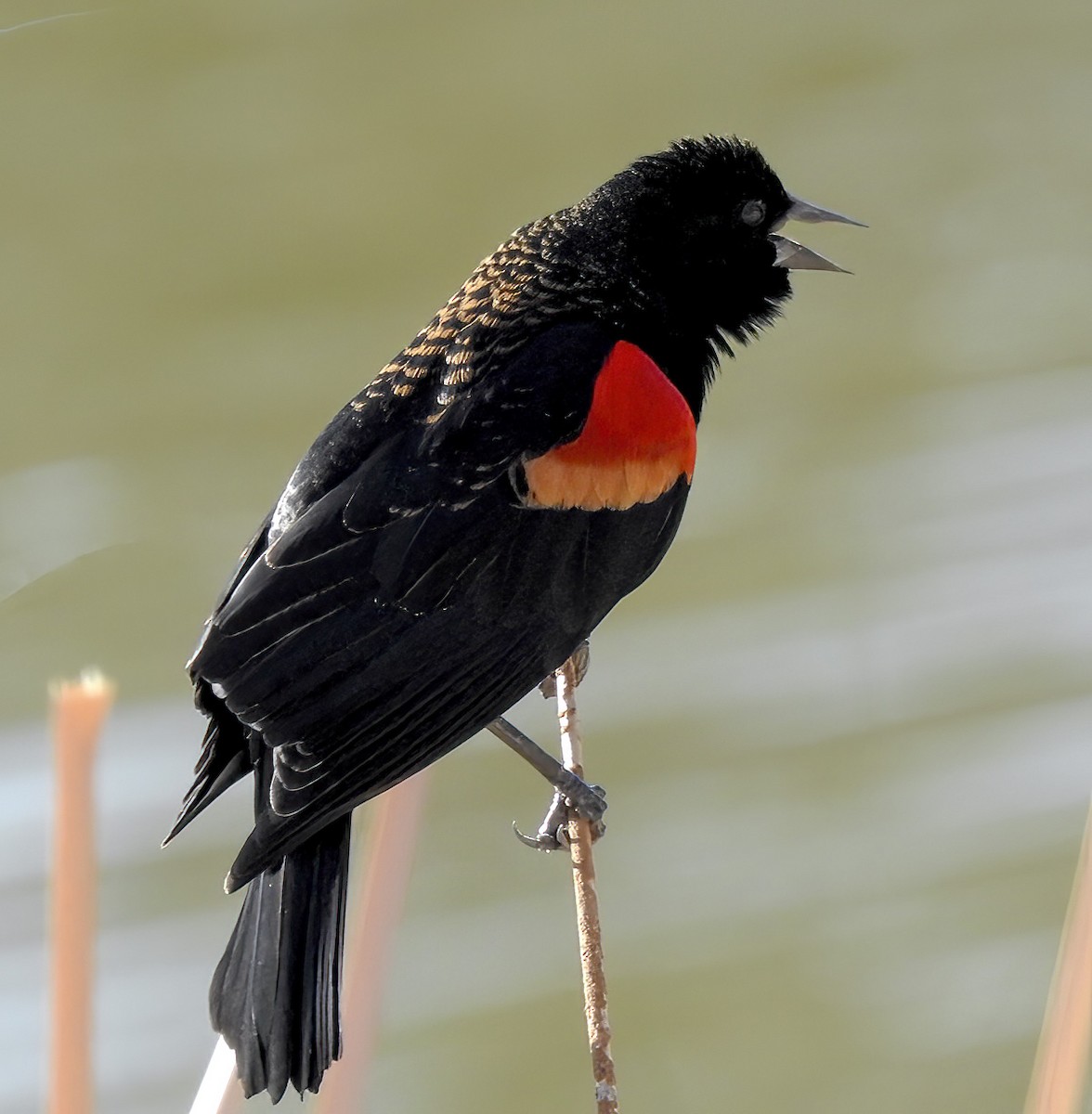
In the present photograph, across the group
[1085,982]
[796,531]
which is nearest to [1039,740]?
[796,531]

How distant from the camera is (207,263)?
464 cm

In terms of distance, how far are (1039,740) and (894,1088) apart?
0.85 metres

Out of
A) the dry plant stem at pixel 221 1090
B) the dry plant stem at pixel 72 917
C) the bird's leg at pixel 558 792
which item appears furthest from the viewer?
the bird's leg at pixel 558 792

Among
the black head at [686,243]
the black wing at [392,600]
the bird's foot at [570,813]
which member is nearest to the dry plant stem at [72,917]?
the black wing at [392,600]

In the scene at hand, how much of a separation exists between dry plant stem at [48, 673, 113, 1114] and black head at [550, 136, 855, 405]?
103 cm

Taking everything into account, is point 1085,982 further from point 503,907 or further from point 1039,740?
point 1039,740

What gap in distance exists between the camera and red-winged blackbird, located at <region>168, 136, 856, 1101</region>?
75.4 inches

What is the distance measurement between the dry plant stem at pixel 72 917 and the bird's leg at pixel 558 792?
81 cm

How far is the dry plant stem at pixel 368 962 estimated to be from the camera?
1.74 m

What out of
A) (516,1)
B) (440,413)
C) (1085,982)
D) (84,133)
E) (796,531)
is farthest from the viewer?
(516,1)

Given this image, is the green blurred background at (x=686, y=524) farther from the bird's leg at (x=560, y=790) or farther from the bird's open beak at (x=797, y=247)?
the bird's open beak at (x=797, y=247)

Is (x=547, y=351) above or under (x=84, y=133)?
under

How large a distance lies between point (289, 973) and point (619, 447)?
70cm

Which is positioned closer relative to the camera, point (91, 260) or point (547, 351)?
point (547, 351)
